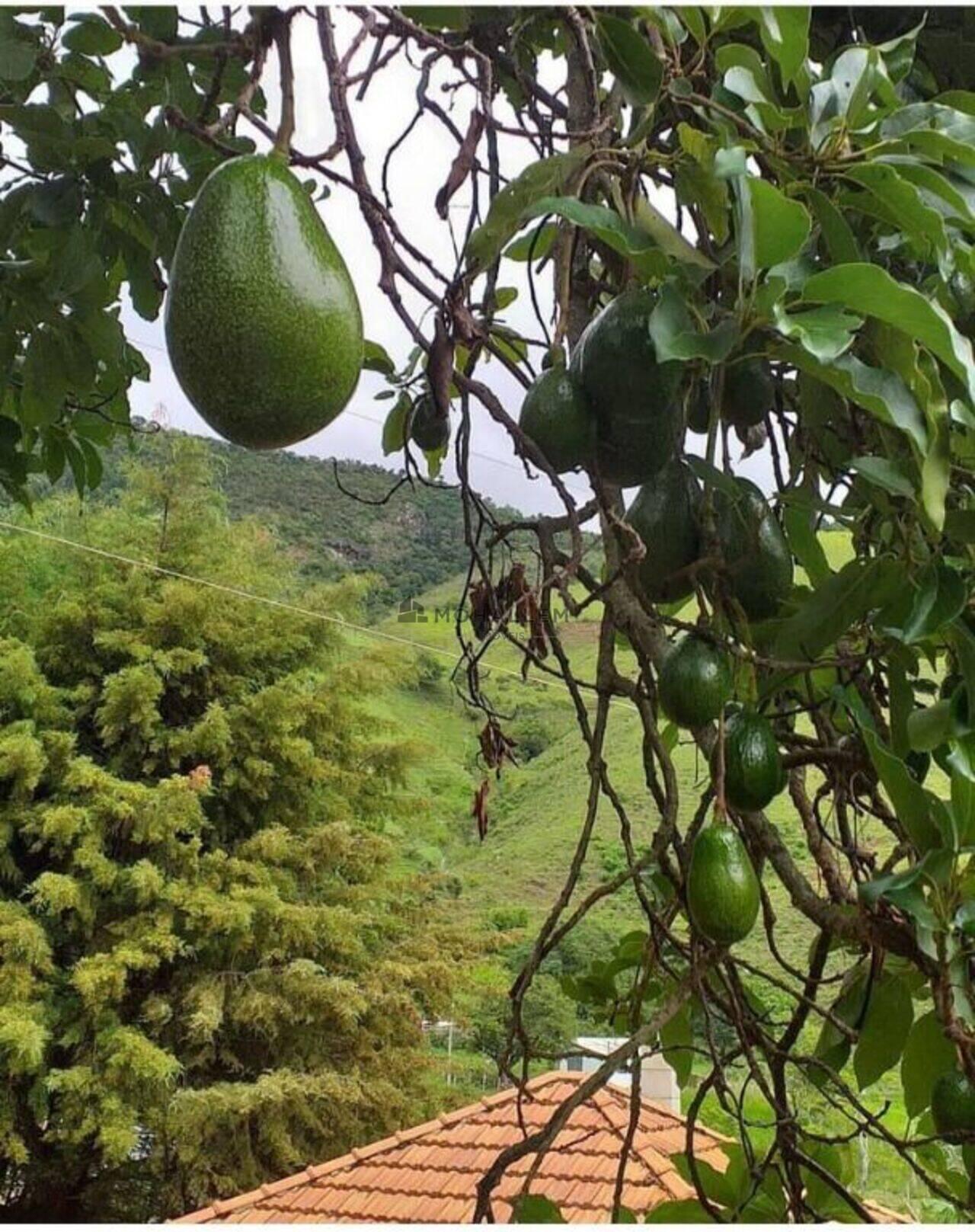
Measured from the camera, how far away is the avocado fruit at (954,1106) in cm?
67

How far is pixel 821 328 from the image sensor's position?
1.59ft

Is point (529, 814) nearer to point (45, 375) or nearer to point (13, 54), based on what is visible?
point (45, 375)

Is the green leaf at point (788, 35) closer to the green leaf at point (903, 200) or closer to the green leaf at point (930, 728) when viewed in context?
the green leaf at point (903, 200)

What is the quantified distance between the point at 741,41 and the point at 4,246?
25.9 inches

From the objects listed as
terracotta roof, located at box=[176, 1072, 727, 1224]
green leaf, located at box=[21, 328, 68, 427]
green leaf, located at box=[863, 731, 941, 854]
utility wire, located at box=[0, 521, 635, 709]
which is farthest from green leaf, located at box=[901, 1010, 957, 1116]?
utility wire, located at box=[0, 521, 635, 709]

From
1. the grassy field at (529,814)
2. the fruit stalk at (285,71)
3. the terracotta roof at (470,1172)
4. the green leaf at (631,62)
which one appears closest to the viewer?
the fruit stalk at (285,71)

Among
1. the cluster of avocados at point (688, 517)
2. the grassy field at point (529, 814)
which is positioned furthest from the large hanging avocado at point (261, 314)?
the grassy field at point (529, 814)

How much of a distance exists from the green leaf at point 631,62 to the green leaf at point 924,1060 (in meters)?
0.56

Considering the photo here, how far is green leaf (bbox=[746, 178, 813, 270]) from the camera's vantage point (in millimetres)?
479

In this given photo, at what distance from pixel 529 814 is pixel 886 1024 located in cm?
513

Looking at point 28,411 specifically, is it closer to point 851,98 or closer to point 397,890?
point 851,98

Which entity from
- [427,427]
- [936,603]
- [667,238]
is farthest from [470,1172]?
[667,238]

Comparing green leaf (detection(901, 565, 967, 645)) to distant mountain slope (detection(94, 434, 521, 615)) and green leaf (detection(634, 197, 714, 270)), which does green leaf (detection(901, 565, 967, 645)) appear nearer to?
green leaf (detection(634, 197, 714, 270))

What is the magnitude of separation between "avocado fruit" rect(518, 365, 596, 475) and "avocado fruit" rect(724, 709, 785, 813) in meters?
0.17
